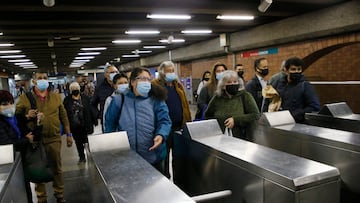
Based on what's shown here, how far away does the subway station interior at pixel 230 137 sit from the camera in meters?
1.25

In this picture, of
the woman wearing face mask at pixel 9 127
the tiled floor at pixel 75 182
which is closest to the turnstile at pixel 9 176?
the woman wearing face mask at pixel 9 127

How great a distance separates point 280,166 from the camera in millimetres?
1301

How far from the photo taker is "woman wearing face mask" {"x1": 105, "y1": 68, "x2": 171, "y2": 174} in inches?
71.4

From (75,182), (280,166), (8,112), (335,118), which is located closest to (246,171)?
(280,166)

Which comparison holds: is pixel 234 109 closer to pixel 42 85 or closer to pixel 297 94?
pixel 297 94

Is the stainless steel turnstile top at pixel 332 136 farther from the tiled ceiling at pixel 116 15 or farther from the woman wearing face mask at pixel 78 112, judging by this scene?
the tiled ceiling at pixel 116 15

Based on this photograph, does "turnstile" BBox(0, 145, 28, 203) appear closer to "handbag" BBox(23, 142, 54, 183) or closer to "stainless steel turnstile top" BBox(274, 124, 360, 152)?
"handbag" BBox(23, 142, 54, 183)

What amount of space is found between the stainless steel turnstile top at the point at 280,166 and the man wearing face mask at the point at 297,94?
3.68 ft

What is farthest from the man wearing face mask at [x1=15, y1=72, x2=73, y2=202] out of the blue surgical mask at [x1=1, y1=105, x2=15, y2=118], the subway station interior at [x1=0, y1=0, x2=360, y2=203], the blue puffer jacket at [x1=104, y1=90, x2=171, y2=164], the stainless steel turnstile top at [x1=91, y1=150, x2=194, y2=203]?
the stainless steel turnstile top at [x1=91, y1=150, x2=194, y2=203]

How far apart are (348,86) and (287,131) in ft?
13.7

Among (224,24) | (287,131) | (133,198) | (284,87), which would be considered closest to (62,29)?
(224,24)

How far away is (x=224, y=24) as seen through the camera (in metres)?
6.36

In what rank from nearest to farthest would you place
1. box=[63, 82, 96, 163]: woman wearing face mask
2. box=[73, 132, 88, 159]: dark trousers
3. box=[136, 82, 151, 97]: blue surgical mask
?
box=[136, 82, 151, 97]: blue surgical mask
box=[63, 82, 96, 163]: woman wearing face mask
box=[73, 132, 88, 159]: dark trousers

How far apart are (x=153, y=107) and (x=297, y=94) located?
1428 millimetres
